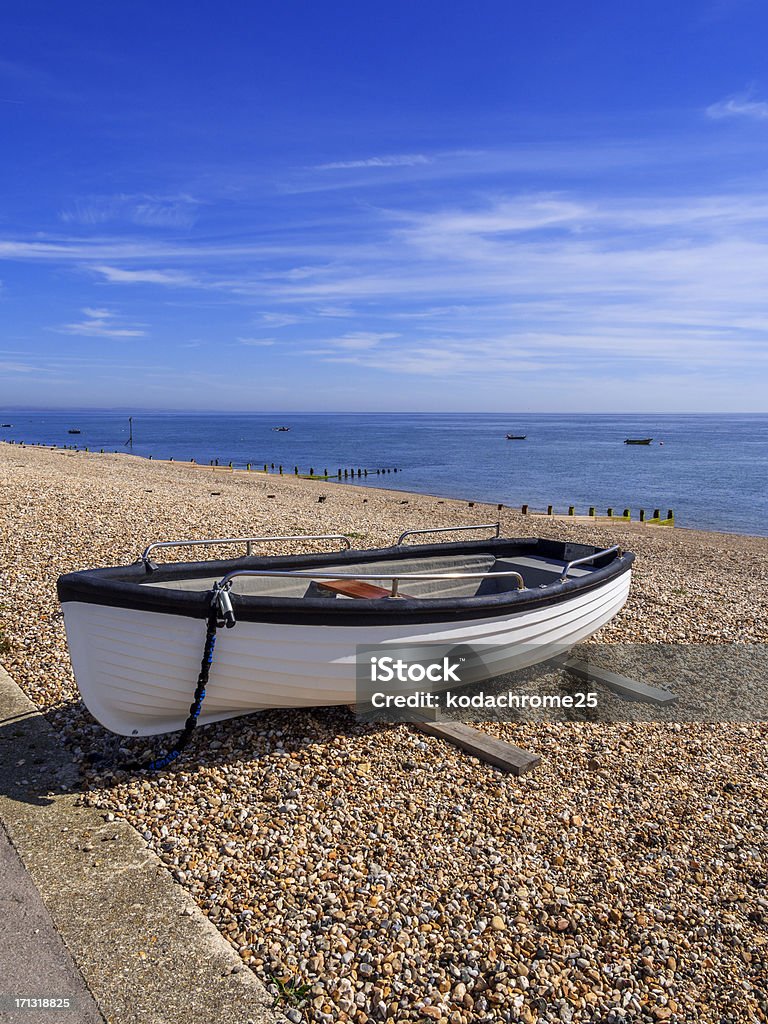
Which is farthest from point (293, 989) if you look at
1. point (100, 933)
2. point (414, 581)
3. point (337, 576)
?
point (414, 581)

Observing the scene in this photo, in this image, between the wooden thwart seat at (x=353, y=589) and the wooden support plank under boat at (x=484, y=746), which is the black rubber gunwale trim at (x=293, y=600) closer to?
the wooden thwart seat at (x=353, y=589)

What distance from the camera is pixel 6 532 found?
11633 millimetres

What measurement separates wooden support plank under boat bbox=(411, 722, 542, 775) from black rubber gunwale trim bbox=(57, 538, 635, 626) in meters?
0.93

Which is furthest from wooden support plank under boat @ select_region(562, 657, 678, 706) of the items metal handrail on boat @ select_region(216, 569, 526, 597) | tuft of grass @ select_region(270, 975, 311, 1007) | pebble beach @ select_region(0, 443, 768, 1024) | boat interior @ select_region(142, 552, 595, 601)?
tuft of grass @ select_region(270, 975, 311, 1007)

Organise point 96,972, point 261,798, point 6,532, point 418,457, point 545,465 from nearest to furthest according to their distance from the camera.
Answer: point 96,972 → point 261,798 → point 6,532 → point 545,465 → point 418,457

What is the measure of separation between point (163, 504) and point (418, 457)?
2413 inches

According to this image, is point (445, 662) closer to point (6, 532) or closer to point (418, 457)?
point (6, 532)

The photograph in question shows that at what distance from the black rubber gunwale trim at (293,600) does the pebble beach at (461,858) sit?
1062 mm

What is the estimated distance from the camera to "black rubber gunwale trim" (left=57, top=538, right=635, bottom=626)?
4.75 m

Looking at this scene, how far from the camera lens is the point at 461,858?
13.4ft

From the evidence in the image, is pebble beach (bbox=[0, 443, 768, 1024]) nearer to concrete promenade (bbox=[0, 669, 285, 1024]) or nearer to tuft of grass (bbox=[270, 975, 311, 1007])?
tuft of grass (bbox=[270, 975, 311, 1007])

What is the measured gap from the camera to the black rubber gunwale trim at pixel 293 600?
15.6 feet

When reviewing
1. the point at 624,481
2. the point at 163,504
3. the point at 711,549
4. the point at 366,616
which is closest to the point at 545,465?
the point at 624,481

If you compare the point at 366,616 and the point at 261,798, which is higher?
the point at 366,616
